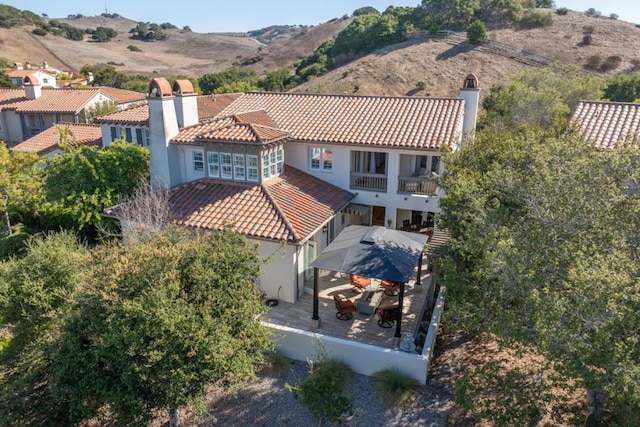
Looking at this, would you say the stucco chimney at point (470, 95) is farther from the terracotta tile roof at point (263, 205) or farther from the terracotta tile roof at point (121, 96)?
the terracotta tile roof at point (121, 96)

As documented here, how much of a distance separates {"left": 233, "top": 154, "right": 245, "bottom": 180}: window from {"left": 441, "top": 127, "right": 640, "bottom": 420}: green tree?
1059 centimetres

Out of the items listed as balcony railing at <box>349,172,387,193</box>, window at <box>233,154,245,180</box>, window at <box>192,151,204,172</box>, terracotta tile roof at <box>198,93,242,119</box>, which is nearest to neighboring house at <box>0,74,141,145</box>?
terracotta tile roof at <box>198,93,242,119</box>

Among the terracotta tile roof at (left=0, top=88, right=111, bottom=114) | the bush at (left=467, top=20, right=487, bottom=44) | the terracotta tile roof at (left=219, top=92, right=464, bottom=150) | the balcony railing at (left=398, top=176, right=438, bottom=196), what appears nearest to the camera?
the terracotta tile roof at (left=219, top=92, right=464, bottom=150)

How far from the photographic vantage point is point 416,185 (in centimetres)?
2381

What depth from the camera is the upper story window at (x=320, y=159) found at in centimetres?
2484

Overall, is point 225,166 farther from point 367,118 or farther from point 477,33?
point 477,33

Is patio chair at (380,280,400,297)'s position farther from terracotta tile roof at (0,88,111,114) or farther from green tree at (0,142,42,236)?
terracotta tile roof at (0,88,111,114)

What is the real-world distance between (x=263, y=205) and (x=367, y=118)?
8.95m

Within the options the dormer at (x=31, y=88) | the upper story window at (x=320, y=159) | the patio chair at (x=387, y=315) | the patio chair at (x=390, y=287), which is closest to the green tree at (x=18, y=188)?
the upper story window at (x=320, y=159)

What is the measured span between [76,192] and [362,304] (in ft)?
56.4

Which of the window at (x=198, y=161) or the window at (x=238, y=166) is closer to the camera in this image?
the window at (x=238, y=166)

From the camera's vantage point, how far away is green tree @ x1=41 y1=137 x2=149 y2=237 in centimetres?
2433

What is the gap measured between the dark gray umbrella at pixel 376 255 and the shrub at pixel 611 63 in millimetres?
68855

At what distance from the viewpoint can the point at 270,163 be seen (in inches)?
896
